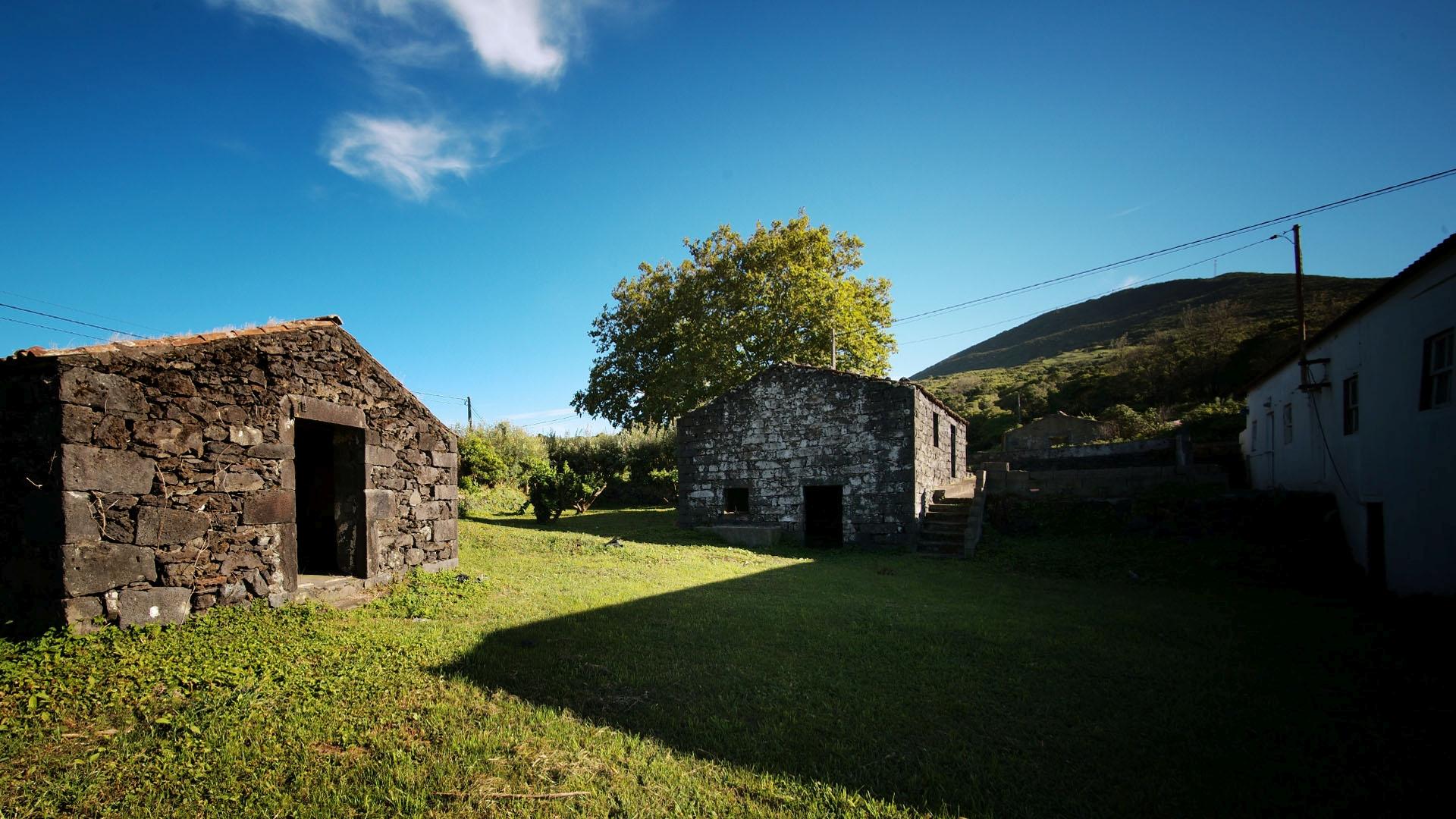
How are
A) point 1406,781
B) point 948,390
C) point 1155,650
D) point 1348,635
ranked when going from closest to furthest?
point 1406,781 < point 1155,650 < point 1348,635 < point 948,390

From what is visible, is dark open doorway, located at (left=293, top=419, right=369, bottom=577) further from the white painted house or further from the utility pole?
the utility pole

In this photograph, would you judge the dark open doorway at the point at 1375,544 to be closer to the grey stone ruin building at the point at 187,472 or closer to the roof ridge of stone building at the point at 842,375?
the roof ridge of stone building at the point at 842,375

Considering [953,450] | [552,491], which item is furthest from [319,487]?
[953,450]

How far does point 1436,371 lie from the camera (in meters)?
7.85

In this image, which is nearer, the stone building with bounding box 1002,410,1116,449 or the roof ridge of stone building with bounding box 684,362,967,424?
the roof ridge of stone building with bounding box 684,362,967,424

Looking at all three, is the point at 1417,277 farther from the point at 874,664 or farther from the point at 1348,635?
the point at 874,664

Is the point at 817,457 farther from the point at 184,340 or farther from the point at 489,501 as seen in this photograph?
the point at 184,340

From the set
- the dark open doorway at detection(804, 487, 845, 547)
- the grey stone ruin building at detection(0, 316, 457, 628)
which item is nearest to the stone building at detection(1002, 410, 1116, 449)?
the dark open doorway at detection(804, 487, 845, 547)

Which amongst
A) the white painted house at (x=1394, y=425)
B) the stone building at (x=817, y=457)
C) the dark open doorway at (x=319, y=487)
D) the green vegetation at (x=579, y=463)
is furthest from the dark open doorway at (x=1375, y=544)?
the green vegetation at (x=579, y=463)

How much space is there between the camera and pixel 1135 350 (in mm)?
43156

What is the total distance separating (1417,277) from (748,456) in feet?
41.5

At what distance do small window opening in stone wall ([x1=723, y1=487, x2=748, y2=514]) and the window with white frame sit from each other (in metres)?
12.6

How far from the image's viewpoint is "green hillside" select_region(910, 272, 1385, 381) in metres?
43.0

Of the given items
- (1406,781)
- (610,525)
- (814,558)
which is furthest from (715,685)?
(610,525)
